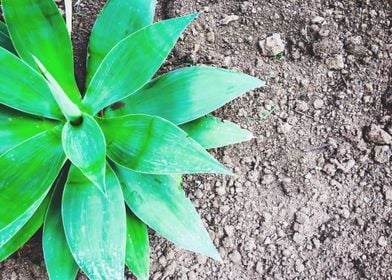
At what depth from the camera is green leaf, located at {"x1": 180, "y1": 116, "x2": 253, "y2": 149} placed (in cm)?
134

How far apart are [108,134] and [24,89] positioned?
0.23 metres

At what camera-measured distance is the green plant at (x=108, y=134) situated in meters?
1.22

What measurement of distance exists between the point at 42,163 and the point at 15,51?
13.1 inches

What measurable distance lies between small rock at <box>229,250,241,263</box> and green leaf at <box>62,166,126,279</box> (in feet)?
1.19

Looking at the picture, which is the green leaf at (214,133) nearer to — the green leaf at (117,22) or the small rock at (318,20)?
the green leaf at (117,22)

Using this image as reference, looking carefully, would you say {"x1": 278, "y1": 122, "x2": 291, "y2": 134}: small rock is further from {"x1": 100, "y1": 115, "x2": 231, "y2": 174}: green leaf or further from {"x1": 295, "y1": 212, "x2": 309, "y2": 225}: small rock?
{"x1": 100, "y1": 115, "x2": 231, "y2": 174}: green leaf

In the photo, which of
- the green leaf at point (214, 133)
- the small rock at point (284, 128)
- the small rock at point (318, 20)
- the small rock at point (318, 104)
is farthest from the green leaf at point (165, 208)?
the small rock at point (318, 20)

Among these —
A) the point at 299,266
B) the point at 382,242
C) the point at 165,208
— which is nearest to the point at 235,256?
the point at 299,266

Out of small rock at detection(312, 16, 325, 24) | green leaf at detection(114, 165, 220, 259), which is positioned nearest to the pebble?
small rock at detection(312, 16, 325, 24)

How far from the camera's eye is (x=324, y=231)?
4.90 feet

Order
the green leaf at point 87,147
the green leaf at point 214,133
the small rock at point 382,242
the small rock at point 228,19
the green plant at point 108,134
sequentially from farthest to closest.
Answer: the small rock at point 228,19
the small rock at point 382,242
the green leaf at point 214,133
the green plant at point 108,134
the green leaf at point 87,147

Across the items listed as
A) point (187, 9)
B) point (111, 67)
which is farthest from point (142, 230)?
point (187, 9)

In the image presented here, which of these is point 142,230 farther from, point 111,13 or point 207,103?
point 111,13

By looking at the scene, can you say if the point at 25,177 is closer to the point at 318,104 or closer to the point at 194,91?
the point at 194,91
